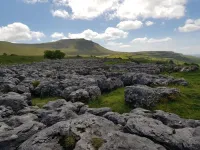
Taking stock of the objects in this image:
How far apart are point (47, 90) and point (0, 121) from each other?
1977 centimetres

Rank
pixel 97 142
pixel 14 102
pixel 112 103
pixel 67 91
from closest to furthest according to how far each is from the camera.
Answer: pixel 97 142 < pixel 14 102 < pixel 112 103 < pixel 67 91

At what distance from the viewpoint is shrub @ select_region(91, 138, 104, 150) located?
46.3ft

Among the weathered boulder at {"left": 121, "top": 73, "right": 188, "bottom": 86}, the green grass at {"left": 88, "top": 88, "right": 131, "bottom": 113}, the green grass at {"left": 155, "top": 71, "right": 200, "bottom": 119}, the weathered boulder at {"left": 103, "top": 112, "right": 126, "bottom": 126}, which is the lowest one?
the green grass at {"left": 88, "top": 88, "right": 131, "bottom": 113}

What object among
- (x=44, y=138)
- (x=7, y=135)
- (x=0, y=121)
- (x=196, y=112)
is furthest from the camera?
(x=196, y=112)

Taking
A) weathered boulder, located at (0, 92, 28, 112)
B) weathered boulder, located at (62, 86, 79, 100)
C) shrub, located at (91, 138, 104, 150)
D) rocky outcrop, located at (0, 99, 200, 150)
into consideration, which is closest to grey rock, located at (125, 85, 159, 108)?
weathered boulder, located at (62, 86, 79, 100)

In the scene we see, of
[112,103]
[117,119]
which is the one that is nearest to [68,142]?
[117,119]

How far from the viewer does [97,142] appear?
1441cm

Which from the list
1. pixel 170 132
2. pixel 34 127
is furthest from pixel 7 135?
pixel 170 132

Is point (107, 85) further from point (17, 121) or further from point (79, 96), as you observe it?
point (17, 121)

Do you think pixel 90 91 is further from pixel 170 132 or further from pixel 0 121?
pixel 170 132

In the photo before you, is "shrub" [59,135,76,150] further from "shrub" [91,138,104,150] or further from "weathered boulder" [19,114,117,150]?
"shrub" [91,138,104,150]

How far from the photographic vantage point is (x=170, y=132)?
623 inches

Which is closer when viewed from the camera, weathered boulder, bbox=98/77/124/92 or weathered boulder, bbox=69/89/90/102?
weathered boulder, bbox=69/89/90/102

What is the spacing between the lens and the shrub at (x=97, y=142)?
14.1 meters
